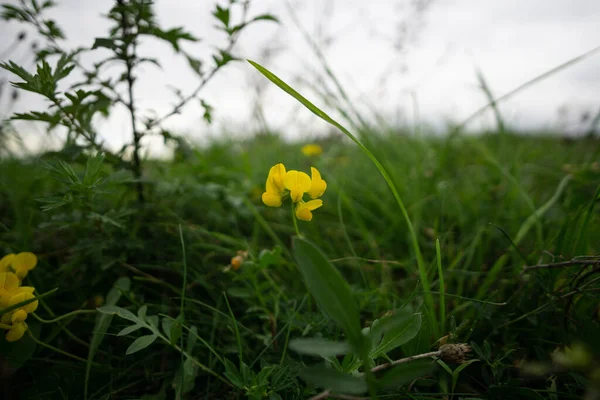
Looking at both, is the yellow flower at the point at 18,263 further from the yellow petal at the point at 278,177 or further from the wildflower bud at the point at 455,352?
the wildflower bud at the point at 455,352

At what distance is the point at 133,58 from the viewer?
0.96 meters

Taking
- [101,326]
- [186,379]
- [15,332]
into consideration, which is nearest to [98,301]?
[101,326]

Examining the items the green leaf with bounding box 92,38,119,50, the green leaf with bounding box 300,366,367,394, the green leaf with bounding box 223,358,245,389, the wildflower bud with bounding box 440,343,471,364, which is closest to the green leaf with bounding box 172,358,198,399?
the green leaf with bounding box 223,358,245,389

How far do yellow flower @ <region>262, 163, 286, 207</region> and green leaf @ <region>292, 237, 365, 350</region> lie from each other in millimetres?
208

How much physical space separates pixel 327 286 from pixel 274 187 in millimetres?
257


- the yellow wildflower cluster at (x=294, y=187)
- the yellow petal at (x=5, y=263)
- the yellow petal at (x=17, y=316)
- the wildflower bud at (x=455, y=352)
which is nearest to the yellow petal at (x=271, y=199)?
the yellow wildflower cluster at (x=294, y=187)

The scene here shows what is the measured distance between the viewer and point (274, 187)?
68cm

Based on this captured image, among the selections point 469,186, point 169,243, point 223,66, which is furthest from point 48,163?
point 469,186

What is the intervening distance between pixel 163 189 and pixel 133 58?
1.95 ft

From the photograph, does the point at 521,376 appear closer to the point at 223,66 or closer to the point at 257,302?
the point at 257,302

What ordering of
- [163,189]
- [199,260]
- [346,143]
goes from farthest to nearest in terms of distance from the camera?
[346,143] → [163,189] → [199,260]

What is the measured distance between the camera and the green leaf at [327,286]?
0.48m

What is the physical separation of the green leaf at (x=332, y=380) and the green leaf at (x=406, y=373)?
1.6 inches

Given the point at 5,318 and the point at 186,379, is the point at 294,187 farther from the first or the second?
the point at 5,318
